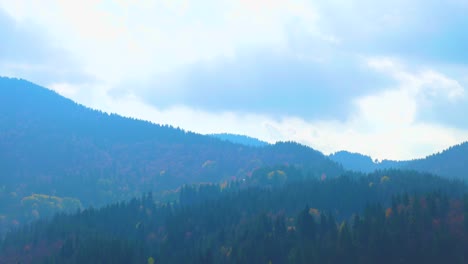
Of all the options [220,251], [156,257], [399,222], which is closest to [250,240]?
[220,251]

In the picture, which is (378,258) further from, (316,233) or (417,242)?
(316,233)

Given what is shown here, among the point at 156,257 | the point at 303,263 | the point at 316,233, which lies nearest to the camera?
the point at 303,263

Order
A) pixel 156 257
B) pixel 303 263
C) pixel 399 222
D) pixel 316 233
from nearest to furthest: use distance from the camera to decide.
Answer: pixel 303 263 → pixel 399 222 → pixel 316 233 → pixel 156 257

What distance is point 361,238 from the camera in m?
163

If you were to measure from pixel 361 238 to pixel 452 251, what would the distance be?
2345cm

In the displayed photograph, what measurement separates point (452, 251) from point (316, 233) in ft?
140

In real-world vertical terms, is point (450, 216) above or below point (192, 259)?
above

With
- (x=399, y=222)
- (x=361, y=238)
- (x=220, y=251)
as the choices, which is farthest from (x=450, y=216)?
(x=220, y=251)

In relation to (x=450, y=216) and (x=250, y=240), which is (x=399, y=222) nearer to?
(x=450, y=216)

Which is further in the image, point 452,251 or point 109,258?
point 109,258

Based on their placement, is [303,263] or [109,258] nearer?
[303,263]

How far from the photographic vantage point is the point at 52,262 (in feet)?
609

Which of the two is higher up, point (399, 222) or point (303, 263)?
point (399, 222)

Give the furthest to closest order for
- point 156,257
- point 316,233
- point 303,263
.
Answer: point 156,257 < point 316,233 < point 303,263
